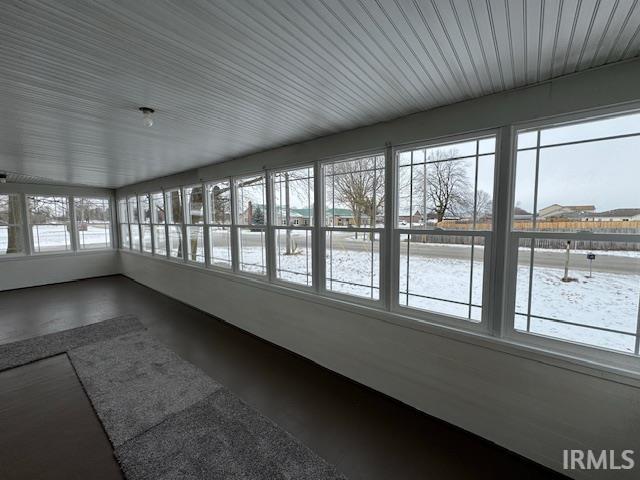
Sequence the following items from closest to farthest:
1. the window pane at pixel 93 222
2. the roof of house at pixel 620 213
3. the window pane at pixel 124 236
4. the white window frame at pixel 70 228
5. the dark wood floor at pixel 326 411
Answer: the roof of house at pixel 620 213 → the dark wood floor at pixel 326 411 → the white window frame at pixel 70 228 → the window pane at pixel 93 222 → the window pane at pixel 124 236

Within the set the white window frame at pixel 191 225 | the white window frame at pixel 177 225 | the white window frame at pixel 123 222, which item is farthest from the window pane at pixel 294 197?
the white window frame at pixel 123 222

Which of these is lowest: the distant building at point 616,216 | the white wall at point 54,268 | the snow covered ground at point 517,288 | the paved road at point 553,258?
the white wall at point 54,268

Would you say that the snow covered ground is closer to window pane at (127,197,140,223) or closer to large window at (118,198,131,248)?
window pane at (127,197,140,223)

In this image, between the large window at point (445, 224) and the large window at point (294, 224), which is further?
the large window at point (294, 224)

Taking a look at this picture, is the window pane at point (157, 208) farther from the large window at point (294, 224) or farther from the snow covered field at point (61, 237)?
the large window at point (294, 224)

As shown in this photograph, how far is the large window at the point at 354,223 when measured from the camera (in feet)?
8.82

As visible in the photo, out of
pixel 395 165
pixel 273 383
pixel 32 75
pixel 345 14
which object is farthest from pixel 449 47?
pixel 273 383

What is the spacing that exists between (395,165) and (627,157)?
144 cm

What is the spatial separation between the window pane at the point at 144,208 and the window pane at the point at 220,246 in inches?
110

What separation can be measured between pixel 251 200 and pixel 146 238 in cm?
429

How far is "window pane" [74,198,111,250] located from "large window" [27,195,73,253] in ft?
0.74

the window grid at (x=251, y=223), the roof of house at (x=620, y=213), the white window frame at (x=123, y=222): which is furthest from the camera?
the white window frame at (x=123, y=222)

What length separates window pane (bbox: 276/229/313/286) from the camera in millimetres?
3316

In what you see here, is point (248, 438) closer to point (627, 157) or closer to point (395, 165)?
point (395, 165)
